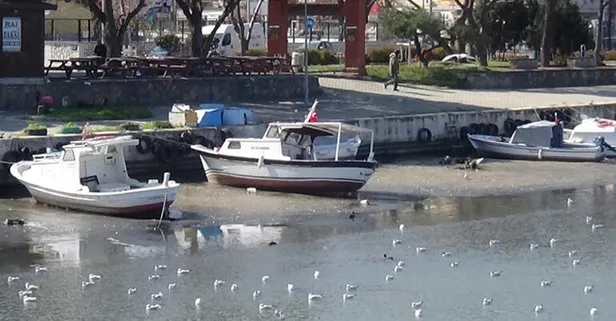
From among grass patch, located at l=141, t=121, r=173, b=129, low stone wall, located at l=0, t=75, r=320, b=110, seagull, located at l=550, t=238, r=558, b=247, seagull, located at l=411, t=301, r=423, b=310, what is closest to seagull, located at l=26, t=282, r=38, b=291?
seagull, located at l=411, t=301, r=423, b=310

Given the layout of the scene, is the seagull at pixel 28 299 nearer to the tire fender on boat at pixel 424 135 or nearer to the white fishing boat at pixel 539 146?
the white fishing boat at pixel 539 146

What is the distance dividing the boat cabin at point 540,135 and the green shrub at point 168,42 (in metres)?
31.5

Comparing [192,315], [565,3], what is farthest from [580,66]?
[192,315]

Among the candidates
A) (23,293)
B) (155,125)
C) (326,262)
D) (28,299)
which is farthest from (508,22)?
(28,299)

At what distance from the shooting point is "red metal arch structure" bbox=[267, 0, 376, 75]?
57438mm

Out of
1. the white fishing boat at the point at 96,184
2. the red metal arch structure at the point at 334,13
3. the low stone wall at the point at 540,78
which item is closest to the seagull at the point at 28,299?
the white fishing boat at the point at 96,184

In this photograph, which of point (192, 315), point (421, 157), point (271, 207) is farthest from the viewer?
point (421, 157)

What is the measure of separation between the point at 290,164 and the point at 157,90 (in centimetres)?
1276

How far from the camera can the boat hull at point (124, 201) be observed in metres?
31.5

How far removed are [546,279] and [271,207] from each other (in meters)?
9.30

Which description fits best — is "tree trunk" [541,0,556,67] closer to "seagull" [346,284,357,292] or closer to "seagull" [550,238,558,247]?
"seagull" [550,238,558,247]

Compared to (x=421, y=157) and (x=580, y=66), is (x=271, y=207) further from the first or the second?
(x=580, y=66)

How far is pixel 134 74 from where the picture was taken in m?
48.4

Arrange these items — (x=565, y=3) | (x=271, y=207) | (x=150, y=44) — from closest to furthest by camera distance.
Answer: (x=271, y=207), (x=565, y=3), (x=150, y=44)
